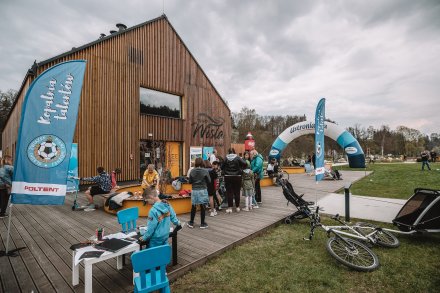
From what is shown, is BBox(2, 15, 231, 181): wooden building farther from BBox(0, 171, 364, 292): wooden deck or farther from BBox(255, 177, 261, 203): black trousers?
BBox(255, 177, 261, 203): black trousers

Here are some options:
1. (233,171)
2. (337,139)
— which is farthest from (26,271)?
(337,139)

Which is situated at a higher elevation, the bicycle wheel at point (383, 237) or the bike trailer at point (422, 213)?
the bike trailer at point (422, 213)

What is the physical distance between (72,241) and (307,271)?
179 inches

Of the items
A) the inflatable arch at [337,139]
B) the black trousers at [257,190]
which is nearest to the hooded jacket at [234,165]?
the black trousers at [257,190]

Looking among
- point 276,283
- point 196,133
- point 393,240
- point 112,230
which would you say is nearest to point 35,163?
point 112,230

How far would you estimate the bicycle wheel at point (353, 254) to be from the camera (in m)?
3.40

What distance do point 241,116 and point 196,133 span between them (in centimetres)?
2883

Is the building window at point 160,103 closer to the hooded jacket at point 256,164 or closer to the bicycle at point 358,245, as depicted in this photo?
the hooded jacket at point 256,164

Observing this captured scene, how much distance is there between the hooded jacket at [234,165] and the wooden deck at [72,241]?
128 cm

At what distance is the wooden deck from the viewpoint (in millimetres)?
3055

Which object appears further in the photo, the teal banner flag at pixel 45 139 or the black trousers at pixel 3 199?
the black trousers at pixel 3 199

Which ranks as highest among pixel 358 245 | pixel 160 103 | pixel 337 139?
pixel 160 103

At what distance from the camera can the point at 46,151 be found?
12.6 ft

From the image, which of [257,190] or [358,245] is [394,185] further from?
[358,245]
